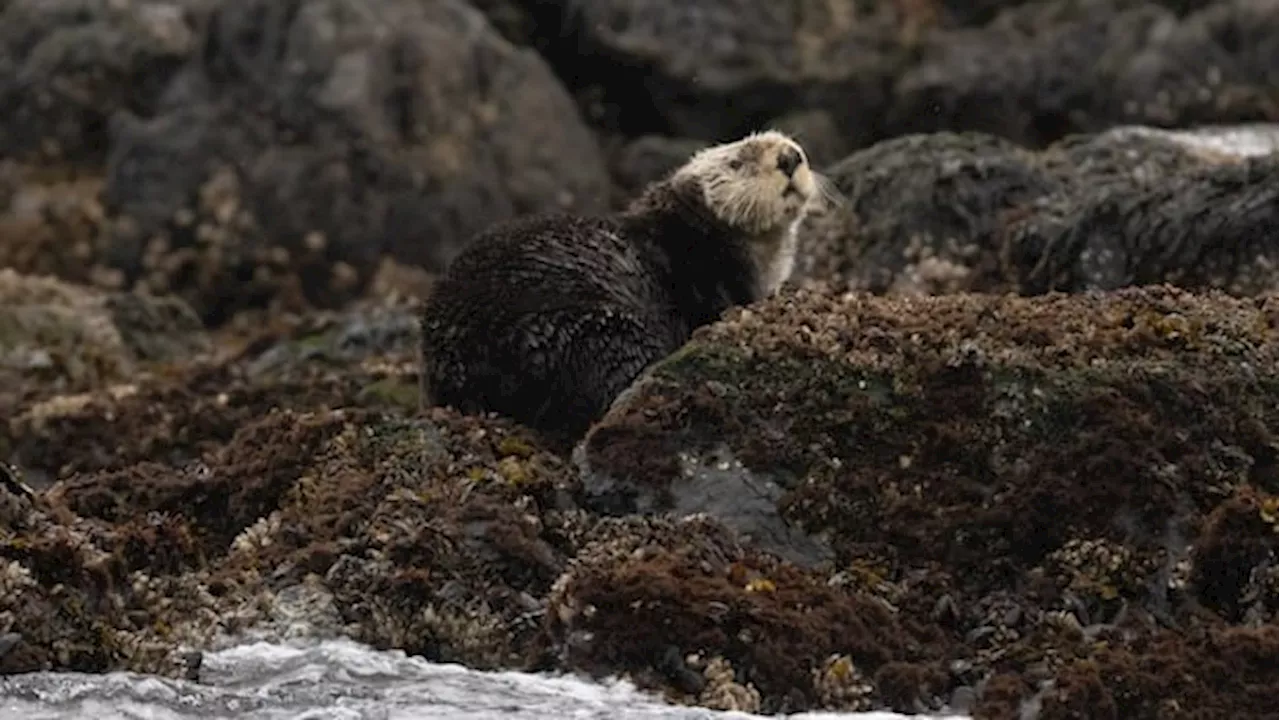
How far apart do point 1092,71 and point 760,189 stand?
15.0 m

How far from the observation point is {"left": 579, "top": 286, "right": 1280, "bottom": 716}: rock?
32.2ft

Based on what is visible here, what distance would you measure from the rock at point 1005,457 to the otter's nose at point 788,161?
3422mm

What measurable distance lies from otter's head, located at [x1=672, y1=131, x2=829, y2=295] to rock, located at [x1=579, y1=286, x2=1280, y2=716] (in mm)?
3115

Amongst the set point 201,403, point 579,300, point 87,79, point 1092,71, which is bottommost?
point 87,79

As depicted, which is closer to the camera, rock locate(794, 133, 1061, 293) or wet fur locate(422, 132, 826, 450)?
wet fur locate(422, 132, 826, 450)

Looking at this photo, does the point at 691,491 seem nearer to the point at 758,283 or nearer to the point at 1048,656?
the point at 1048,656

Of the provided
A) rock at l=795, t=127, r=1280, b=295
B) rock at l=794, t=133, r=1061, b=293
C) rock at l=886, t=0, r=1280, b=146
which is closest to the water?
rock at l=795, t=127, r=1280, b=295

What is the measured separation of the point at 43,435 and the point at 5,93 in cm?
1258

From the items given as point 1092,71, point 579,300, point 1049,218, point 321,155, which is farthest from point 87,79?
point 579,300

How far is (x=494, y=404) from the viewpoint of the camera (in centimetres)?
1299

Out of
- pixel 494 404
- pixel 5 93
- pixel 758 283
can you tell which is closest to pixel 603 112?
pixel 5 93

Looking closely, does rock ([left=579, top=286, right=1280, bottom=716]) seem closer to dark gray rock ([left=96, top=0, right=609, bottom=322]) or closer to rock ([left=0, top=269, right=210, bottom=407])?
rock ([left=0, top=269, right=210, bottom=407])

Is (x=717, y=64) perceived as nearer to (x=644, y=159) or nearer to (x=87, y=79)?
(x=644, y=159)

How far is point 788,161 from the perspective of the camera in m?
15.2
